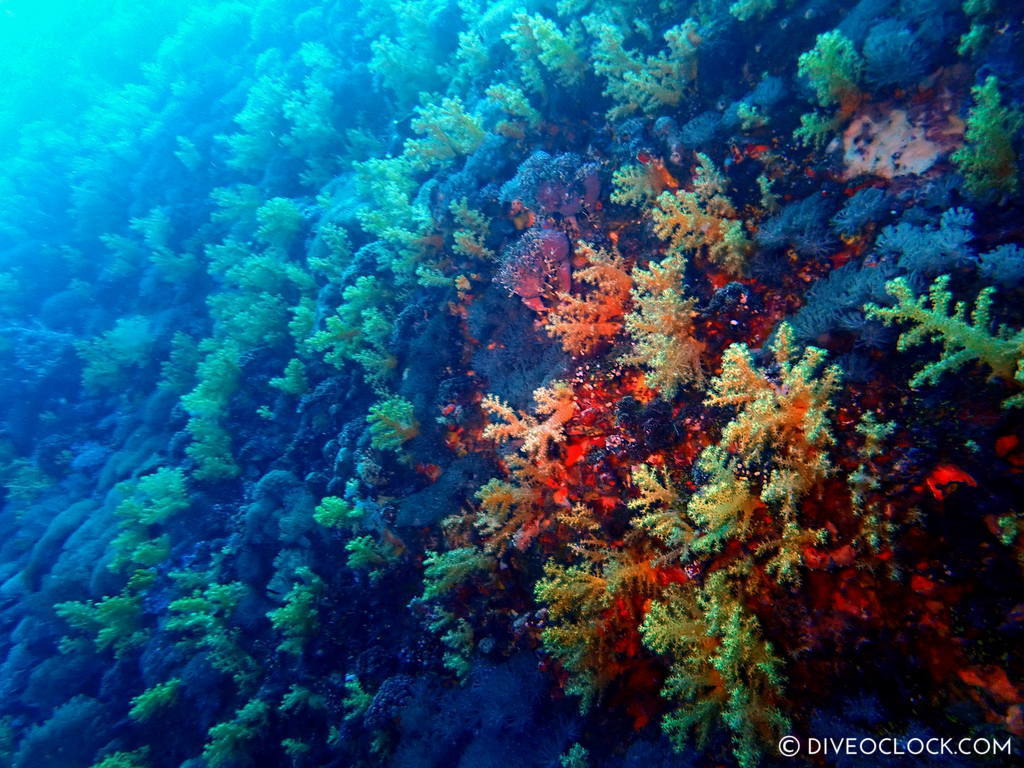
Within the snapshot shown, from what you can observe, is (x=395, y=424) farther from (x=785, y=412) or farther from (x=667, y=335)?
(x=785, y=412)

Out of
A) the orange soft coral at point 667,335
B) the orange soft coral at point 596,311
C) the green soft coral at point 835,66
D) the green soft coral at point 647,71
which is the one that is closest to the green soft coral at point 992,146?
the green soft coral at point 835,66

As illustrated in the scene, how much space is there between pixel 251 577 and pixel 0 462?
31.9 ft

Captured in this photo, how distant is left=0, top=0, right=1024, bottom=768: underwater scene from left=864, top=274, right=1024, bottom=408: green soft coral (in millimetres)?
16

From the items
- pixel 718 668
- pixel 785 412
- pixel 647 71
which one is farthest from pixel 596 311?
pixel 647 71

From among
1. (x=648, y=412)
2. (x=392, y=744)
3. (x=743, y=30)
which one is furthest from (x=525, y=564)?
(x=743, y=30)

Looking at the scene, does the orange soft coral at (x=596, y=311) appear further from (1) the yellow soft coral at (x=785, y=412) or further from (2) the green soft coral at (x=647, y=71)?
(2) the green soft coral at (x=647, y=71)

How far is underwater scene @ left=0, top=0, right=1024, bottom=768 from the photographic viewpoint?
245 cm

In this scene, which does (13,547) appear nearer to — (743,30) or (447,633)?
(447,633)

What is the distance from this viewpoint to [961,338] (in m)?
2.31

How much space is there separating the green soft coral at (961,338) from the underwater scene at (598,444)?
16 mm

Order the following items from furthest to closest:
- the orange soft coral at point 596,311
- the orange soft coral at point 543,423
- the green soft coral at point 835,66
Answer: the orange soft coral at point 596,311 < the orange soft coral at point 543,423 < the green soft coral at point 835,66

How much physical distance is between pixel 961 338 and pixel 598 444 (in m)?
2.26

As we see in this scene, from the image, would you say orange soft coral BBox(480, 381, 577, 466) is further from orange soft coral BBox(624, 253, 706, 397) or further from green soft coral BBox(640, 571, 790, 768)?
green soft coral BBox(640, 571, 790, 768)

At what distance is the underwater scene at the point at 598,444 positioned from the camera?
2451 millimetres
